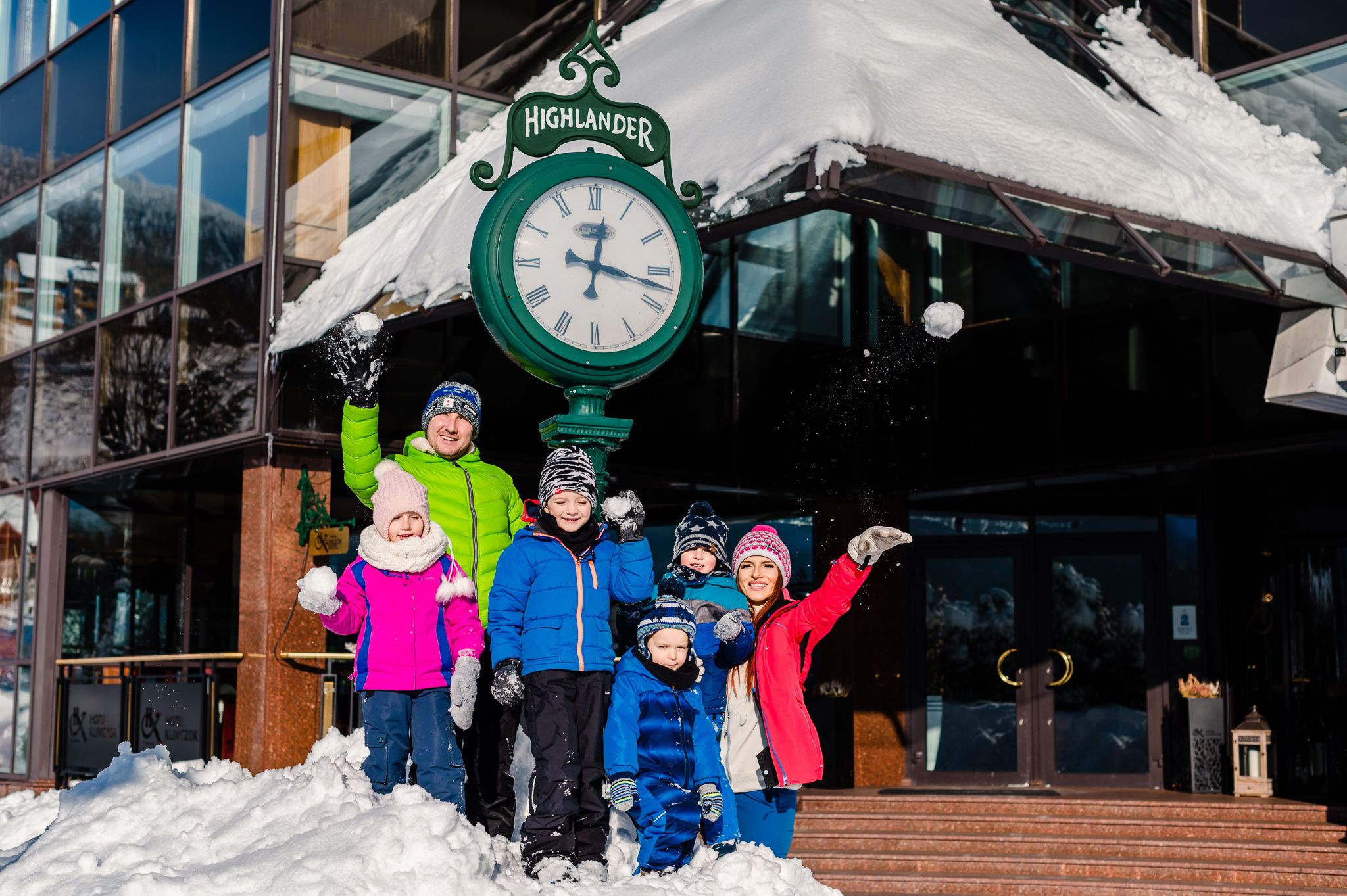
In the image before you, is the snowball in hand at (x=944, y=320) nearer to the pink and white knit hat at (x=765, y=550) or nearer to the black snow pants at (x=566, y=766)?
the pink and white knit hat at (x=765, y=550)

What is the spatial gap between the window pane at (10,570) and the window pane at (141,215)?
8.84ft

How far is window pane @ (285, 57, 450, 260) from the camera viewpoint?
12.3 m

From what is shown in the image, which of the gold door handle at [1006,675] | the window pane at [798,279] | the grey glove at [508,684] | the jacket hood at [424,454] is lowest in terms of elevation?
the gold door handle at [1006,675]

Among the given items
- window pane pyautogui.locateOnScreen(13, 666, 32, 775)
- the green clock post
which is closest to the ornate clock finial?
the green clock post

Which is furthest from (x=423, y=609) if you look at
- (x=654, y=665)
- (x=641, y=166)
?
(x=641, y=166)

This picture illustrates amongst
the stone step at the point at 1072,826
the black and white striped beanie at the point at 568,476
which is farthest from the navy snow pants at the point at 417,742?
the stone step at the point at 1072,826

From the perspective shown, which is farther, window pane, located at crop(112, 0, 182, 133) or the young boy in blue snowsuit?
window pane, located at crop(112, 0, 182, 133)

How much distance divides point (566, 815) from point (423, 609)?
1.09 meters

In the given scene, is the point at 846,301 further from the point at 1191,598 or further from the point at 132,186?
the point at 132,186

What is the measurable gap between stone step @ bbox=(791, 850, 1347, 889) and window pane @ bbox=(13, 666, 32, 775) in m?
8.09

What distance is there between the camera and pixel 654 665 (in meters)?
6.41

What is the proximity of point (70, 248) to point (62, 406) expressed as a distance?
Result: 5.17 feet

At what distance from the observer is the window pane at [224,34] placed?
42.0 ft

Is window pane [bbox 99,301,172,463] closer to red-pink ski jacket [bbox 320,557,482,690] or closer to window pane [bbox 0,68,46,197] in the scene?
window pane [bbox 0,68,46,197]
